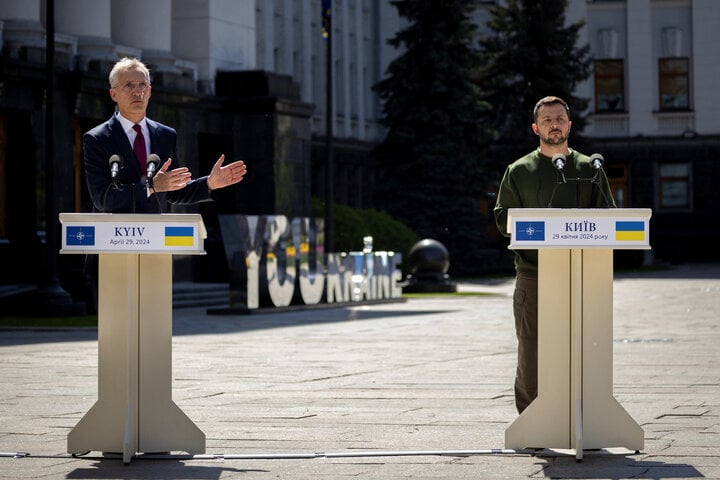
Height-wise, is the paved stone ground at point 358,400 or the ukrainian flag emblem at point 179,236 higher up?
the ukrainian flag emblem at point 179,236

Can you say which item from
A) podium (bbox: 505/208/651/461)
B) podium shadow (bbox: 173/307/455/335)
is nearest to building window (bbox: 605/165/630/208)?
podium shadow (bbox: 173/307/455/335)

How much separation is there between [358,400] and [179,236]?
11.7ft

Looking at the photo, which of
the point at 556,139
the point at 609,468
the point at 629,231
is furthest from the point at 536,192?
the point at 609,468

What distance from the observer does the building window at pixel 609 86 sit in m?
63.0

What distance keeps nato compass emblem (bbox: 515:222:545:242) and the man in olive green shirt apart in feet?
1.64

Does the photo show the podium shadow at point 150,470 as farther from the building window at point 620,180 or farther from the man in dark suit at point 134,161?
the building window at point 620,180

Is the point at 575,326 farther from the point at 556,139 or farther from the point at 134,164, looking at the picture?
the point at 134,164

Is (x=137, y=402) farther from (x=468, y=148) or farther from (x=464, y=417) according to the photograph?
(x=468, y=148)

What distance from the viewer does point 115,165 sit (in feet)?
25.8

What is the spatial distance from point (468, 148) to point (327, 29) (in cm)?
1767

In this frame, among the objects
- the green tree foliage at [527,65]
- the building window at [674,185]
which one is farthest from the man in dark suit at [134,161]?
the building window at [674,185]

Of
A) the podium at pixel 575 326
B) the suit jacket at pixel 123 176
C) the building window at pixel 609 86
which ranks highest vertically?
the building window at pixel 609 86

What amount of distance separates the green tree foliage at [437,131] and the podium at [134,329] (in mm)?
40443

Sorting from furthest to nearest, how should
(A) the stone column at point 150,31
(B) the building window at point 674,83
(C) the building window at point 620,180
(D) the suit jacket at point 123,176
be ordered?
(C) the building window at point 620,180 → (B) the building window at point 674,83 → (A) the stone column at point 150,31 → (D) the suit jacket at point 123,176
